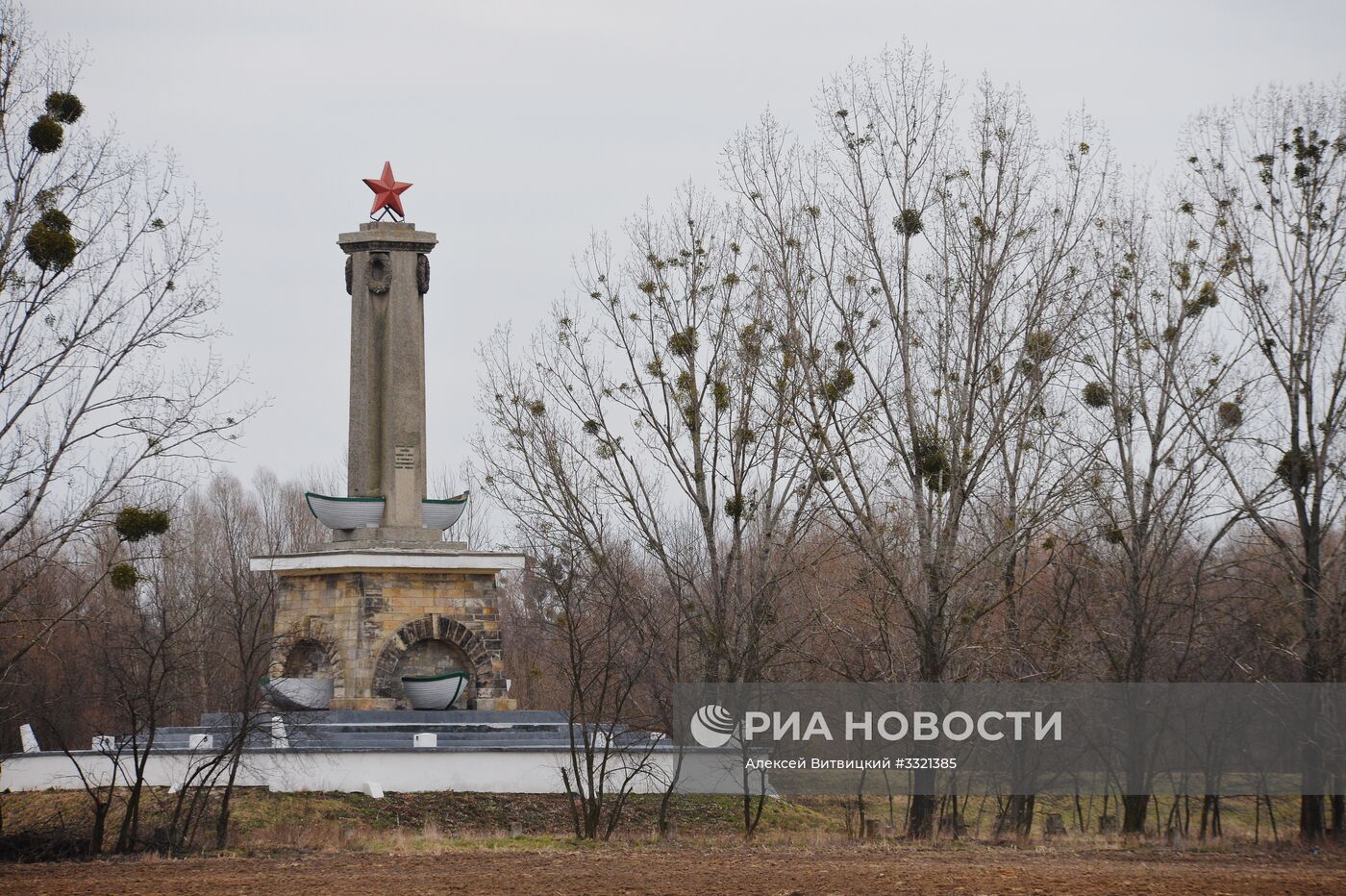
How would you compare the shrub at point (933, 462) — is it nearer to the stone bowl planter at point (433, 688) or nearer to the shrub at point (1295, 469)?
the shrub at point (1295, 469)

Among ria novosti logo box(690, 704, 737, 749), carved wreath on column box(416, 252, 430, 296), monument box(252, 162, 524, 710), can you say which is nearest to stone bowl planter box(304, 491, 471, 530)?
monument box(252, 162, 524, 710)

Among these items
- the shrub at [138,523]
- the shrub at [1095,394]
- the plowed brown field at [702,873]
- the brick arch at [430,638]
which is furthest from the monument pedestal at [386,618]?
the shrub at [1095,394]

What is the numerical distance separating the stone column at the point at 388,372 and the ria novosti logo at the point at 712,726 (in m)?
5.43

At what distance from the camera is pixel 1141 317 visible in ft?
78.2

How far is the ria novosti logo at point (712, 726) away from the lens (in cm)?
2397

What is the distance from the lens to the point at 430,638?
2416 centimetres

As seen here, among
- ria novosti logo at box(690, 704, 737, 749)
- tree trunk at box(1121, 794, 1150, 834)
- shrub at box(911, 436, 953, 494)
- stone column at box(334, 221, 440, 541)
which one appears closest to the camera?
shrub at box(911, 436, 953, 494)

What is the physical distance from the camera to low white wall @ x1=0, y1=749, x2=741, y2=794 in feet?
72.1

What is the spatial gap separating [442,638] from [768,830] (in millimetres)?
6388

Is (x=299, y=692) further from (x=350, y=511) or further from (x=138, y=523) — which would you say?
(x=138, y=523)

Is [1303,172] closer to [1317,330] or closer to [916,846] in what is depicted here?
[1317,330]

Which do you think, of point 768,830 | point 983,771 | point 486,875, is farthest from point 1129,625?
point 486,875

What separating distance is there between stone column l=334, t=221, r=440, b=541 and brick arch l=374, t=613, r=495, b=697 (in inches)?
61.1

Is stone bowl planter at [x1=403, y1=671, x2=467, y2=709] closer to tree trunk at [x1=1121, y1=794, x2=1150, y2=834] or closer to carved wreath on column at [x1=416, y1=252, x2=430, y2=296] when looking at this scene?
carved wreath on column at [x1=416, y1=252, x2=430, y2=296]
